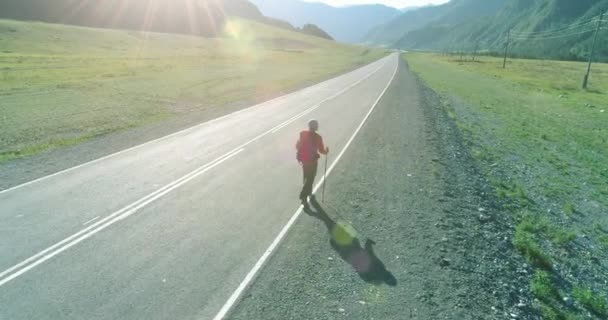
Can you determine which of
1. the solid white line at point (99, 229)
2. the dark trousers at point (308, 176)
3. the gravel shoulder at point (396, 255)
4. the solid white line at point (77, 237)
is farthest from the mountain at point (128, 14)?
the gravel shoulder at point (396, 255)

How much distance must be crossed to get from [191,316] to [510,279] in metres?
5.46

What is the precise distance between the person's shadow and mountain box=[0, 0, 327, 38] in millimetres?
140680

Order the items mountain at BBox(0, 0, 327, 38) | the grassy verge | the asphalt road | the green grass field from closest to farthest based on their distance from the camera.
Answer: the asphalt road < the grassy verge < the green grass field < mountain at BBox(0, 0, 327, 38)

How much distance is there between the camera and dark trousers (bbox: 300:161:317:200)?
9.75 m

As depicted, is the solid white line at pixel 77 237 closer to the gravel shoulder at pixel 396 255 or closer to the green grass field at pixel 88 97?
the gravel shoulder at pixel 396 255

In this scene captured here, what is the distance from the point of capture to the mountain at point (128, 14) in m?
121

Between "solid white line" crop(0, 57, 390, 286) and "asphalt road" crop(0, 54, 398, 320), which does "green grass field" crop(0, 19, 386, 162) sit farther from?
"solid white line" crop(0, 57, 390, 286)

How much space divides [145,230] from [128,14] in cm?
15751

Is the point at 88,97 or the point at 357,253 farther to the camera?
the point at 88,97

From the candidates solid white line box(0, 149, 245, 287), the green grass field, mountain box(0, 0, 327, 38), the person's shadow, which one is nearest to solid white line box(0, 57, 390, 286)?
solid white line box(0, 149, 245, 287)

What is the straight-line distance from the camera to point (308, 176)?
982cm

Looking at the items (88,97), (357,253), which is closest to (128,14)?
(88,97)

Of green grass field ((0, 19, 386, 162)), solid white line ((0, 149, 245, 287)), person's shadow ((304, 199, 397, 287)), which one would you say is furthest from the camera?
green grass field ((0, 19, 386, 162))

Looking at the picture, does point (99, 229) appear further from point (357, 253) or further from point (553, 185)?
point (553, 185)
